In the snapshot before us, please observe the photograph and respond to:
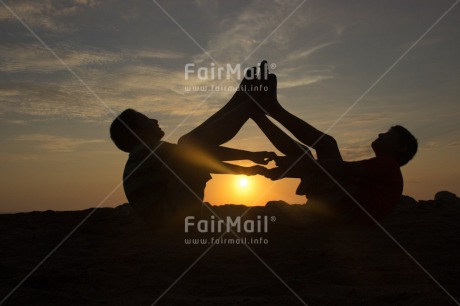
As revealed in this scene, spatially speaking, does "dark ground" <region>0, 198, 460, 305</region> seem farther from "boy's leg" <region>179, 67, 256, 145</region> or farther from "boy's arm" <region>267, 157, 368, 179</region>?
"boy's leg" <region>179, 67, 256, 145</region>

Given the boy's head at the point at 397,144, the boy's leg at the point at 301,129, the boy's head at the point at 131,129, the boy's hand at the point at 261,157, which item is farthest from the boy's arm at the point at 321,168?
the boy's head at the point at 131,129

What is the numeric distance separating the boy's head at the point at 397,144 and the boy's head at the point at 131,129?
2.94 meters

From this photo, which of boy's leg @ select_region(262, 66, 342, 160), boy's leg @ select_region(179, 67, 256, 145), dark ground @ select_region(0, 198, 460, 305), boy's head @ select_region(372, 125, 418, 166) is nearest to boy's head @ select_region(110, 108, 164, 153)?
boy's leg @ select_region(179, 67, 256, 145)

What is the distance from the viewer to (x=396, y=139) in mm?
5855

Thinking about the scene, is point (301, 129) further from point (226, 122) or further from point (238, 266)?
point (238, 266)

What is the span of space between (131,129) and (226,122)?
1182mm

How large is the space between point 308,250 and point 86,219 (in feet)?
12.7

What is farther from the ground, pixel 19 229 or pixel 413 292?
pixel 19 229

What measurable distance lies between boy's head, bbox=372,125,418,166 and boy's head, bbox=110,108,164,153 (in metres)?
2.94

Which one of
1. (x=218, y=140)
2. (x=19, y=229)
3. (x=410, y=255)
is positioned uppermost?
(x=218, y=140)

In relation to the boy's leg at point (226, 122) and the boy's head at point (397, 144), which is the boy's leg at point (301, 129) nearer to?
the boy's leg at point (226, 122)

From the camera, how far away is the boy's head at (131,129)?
18.3 ft

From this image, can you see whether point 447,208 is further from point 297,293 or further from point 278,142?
point 297,293

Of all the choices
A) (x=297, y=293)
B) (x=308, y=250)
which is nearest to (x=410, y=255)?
(x=308, y=250)
